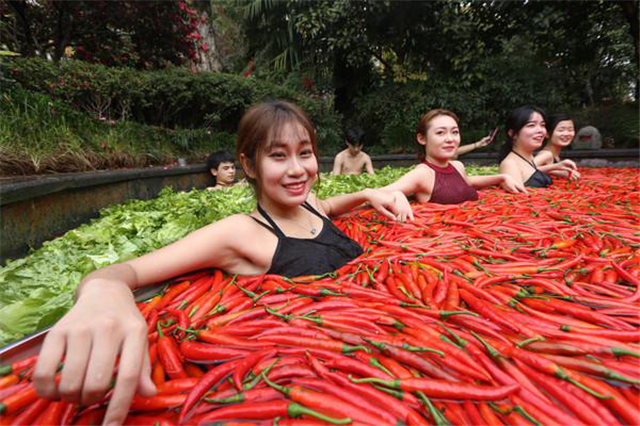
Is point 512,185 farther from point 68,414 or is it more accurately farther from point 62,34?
point 62,34

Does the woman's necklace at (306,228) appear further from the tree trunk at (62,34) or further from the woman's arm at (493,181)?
the tree trunk at (62,34)

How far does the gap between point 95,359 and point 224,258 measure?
910 millimetres

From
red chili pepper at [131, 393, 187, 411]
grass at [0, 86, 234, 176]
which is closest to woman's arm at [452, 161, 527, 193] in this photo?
red chili pepper at [131, 393, 187, 411]

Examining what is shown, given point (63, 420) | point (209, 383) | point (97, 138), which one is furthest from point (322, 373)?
point (97, 138)

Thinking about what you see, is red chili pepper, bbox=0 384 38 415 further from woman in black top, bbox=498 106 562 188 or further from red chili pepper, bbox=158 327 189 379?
woman in black top, bbox=498 106 562 188

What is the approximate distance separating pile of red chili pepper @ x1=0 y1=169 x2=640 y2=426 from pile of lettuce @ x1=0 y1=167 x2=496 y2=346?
1.63 feet

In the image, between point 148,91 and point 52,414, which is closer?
point 52,414

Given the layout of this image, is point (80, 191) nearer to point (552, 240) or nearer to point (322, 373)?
point (322, 373)

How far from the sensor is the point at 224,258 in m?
1.66

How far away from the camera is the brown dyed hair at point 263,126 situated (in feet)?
5.42

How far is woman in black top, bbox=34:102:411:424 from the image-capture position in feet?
2.48

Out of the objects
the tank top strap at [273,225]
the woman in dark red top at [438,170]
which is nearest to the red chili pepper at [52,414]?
the tank top strap at [273,225]

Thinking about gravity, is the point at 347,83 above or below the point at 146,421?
above

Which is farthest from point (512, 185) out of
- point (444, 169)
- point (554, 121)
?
point (554, 121)
